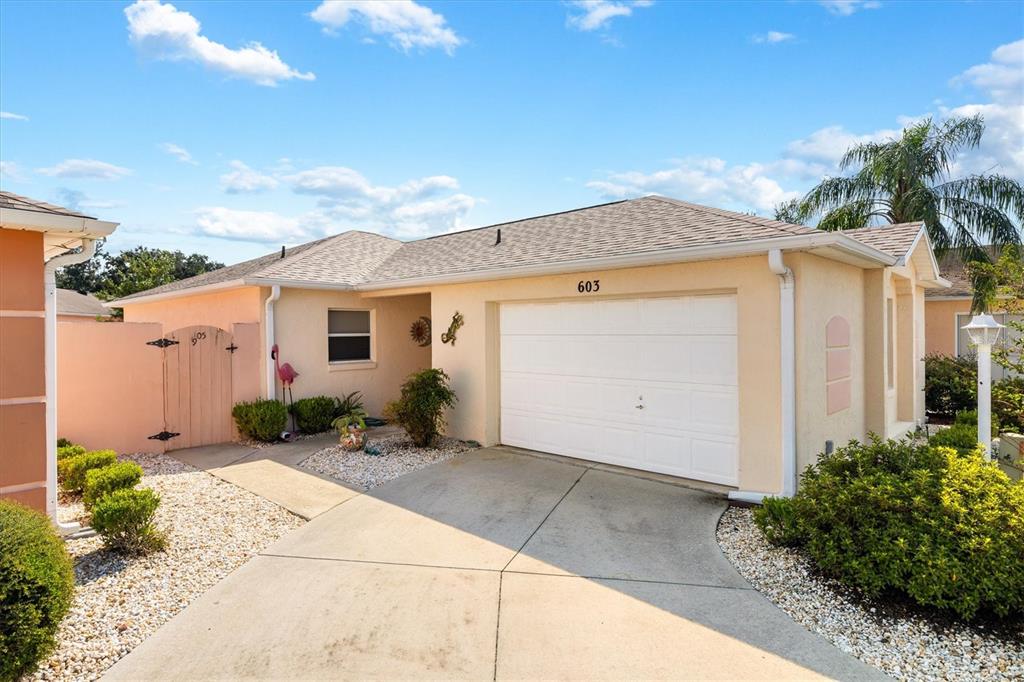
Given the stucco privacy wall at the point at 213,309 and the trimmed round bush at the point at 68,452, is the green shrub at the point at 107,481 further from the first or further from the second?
the stucco privacy wall at the point at 213,309

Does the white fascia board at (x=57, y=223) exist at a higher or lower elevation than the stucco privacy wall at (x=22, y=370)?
higher

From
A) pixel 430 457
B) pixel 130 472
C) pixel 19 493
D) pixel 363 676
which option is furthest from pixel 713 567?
pixel 19 493

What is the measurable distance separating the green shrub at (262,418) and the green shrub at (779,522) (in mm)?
8368

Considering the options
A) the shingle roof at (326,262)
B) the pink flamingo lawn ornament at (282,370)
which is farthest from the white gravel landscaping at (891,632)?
the shingle roof at (326,262)

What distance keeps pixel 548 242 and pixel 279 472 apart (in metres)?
5.98

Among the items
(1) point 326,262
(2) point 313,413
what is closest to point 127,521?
(2) point 313,413

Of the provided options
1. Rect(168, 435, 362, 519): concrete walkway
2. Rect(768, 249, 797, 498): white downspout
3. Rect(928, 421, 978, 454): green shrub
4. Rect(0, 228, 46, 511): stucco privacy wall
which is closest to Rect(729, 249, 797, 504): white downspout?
Rect(768, 249, 797, 498): white downspout

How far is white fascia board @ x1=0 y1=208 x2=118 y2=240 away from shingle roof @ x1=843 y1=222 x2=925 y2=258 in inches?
381

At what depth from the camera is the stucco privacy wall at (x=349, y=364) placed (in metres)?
10.7

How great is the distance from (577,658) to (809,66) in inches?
444

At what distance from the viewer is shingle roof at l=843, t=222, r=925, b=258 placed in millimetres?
8000

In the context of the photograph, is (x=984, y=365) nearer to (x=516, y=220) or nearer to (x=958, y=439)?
(x=958, y=439)

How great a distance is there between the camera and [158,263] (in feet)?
111

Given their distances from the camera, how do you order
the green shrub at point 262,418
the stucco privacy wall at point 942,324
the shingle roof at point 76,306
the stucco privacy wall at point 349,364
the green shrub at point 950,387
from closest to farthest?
the green shrub at point 262,418 < the stucco privacy wall at point 349,364 < the green shrub at point 950,387 < the stucco privacy wall at point 942,324 < the shingle roof at point 76,306
